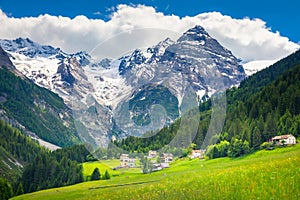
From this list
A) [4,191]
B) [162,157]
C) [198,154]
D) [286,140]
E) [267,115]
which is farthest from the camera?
[267,115]

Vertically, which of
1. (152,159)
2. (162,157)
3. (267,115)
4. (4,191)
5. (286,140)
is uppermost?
(267,115)

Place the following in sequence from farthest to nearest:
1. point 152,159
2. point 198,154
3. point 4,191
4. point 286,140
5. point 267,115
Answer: point 267,115 → point 198,154 → point 4,191 → point 286,140 → point 152,159

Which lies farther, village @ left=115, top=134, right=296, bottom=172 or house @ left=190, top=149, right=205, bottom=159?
house @ left=190, top=149, right=205, bottom=159

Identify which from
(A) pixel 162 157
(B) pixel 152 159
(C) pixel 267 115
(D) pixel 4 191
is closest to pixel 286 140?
(C) pixel 267 115

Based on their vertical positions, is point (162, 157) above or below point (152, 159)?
above

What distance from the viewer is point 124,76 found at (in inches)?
1626

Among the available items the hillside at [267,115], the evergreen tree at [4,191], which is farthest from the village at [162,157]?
the evergreen tree at [4,191]

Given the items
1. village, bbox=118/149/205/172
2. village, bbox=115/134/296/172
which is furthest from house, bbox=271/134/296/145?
village, bbox=118/149/205/172

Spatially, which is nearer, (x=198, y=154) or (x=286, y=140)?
(x=286, y=140)

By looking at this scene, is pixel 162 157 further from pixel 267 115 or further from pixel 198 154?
pixel 267 115

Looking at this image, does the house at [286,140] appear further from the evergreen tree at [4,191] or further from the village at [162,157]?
the evergreen tree at [4,191]

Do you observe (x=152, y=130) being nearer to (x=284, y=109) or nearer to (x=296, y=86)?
(x=284, y=109)

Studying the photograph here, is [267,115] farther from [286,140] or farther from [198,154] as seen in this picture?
[286,140]

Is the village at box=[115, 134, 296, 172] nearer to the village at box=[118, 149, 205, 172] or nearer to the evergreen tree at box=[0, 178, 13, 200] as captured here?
the village at box=[118, 149, 205, 172]
